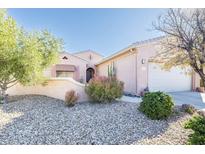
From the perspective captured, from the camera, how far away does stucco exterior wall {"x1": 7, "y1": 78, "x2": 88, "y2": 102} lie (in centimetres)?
1050

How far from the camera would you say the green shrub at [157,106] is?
7.41 m

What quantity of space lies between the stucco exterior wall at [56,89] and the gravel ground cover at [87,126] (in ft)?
4.90

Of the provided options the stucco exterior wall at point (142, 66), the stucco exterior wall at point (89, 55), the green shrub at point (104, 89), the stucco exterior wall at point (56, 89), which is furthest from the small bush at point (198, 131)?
the stucco exterior wall at point (89, 55)

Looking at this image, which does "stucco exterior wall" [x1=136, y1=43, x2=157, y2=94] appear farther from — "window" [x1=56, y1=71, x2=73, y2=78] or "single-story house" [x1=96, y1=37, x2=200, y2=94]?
"window" [x1=56, y1=71, x2=73, y2=78]

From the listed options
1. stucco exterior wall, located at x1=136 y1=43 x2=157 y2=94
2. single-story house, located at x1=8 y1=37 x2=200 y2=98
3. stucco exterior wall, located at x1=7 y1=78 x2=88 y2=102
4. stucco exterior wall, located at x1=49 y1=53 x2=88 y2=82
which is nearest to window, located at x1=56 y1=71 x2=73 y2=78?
stucco exterior wall, located at x1=49 y1=53 x2=88 y2=82

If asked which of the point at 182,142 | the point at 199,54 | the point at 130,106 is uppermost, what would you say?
the point at 199,54

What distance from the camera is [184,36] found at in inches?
282

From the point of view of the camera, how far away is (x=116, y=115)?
25.1 ft

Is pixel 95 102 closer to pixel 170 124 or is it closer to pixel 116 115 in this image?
pixel 116 115

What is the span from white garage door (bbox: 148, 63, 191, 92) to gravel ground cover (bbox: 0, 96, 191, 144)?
4.55 metres

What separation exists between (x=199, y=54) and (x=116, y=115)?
11.4 feet

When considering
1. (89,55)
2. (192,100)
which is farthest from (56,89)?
(89,55)

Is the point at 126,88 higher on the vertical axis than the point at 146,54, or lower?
lower

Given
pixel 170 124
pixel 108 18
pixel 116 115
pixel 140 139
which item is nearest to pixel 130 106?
pixel 116 115
